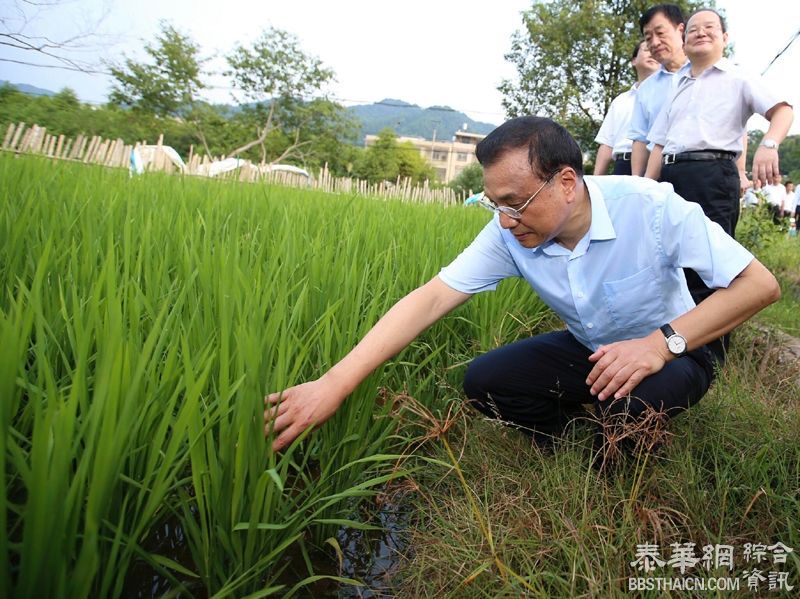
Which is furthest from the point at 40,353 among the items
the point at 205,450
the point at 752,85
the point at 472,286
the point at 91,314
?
the point at 752,85

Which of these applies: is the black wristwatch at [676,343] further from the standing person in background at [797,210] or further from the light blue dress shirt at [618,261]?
the standing person in background at [797,210]

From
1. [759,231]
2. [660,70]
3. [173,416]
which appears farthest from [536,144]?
[759,231]

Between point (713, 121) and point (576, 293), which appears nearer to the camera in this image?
point (576, 293)

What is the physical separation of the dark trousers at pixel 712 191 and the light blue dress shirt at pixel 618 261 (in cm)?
107

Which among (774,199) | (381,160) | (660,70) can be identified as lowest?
(774,199)

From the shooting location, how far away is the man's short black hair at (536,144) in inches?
49.4

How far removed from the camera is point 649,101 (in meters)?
3.12

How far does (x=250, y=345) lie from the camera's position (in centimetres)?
89

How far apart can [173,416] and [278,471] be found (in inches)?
9.3

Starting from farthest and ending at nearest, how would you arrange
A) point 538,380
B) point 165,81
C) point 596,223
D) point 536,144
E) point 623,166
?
point 165,81 < point 623,166 < point 538,380 < point 596,223 < point 536,144

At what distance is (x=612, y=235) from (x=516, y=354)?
43cm

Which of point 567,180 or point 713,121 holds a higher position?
point 713,121

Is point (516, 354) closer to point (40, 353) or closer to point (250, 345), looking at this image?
point (250, 345)

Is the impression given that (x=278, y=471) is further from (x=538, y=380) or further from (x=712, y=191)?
(x=712, y=191)
